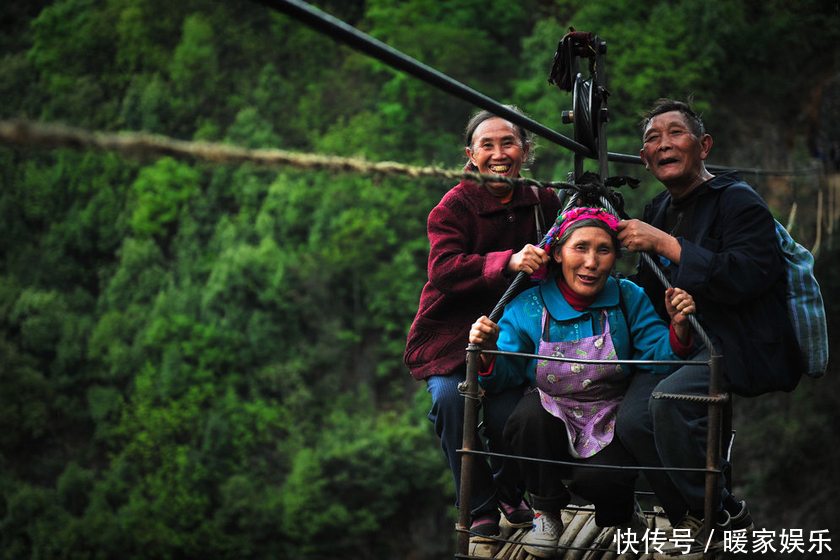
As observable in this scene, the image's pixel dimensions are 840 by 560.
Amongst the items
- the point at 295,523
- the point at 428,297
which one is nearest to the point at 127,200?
the point at 295,523

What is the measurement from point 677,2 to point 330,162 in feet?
56.8

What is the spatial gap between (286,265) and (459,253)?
705 inches

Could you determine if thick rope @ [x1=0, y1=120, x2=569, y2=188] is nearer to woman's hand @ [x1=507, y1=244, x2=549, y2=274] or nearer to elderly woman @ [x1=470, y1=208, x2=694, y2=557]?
woman's hand @ [x1=507, y1=244, x2=549, y2=274]

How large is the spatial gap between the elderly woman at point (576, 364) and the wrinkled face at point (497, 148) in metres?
0.28

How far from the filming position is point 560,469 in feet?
6.92

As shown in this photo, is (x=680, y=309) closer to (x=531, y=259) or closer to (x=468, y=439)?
(x=531, y=259)

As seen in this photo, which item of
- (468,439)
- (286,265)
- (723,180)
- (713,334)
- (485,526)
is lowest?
(485,526)

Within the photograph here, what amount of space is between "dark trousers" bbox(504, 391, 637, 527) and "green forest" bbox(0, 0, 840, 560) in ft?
37.2

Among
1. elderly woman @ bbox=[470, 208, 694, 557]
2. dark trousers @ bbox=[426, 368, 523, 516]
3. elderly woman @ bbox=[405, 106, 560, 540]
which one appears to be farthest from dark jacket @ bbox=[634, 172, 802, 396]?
dark trousers @ bbox=[426, 368, 523, 516]

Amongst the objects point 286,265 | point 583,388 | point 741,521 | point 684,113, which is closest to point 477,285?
point 583,388

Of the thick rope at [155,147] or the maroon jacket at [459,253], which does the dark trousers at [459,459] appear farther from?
the thick rope at [155,147]

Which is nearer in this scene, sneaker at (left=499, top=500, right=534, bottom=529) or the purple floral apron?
the purple floral apron

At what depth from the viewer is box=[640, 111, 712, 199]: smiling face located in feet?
7.46

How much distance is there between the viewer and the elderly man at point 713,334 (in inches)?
76.4
